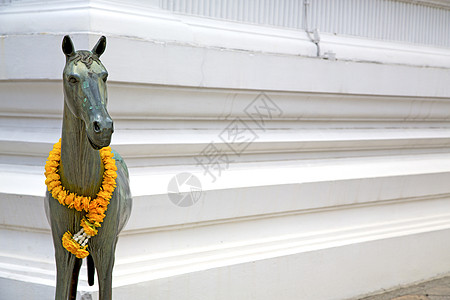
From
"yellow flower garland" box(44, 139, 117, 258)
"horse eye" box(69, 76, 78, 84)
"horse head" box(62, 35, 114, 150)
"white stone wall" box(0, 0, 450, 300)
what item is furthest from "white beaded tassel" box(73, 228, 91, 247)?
"white stone wall" box(0, 0, 450, 300)

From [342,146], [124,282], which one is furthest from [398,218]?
[124,282]

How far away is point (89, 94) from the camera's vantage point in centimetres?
189


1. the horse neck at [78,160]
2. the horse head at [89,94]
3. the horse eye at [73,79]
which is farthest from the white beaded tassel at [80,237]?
the horse eye at [73,79]

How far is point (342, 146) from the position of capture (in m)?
3.95

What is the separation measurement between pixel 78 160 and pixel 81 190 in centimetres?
10

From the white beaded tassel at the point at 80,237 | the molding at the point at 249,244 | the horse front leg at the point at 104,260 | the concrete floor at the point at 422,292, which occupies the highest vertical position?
the white beaded tassel at the point at 80,237

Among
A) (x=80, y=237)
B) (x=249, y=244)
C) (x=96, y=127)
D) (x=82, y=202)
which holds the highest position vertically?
(x=96, y=127)

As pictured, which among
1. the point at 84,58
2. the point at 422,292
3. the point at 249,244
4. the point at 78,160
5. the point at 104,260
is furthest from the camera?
the point at 422,292

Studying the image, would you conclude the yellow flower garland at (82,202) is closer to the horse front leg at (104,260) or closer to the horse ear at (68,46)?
the horse front leg at (104,260)

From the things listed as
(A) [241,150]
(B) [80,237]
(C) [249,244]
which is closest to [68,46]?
(B) [80,237]

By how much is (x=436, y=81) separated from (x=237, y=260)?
209 cm

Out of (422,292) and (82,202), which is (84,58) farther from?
(422,292)

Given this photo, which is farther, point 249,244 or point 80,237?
point 249,244

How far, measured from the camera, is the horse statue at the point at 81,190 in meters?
1.94
